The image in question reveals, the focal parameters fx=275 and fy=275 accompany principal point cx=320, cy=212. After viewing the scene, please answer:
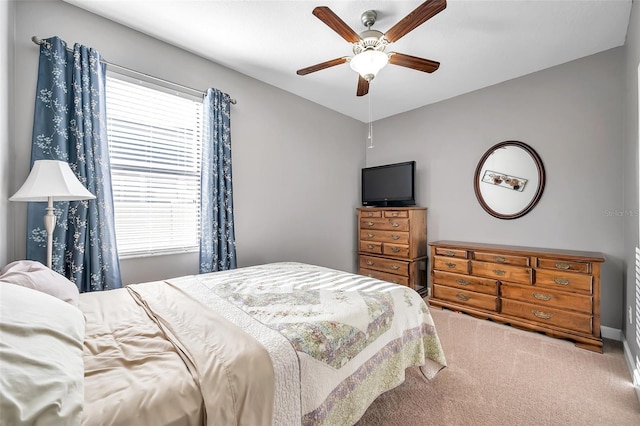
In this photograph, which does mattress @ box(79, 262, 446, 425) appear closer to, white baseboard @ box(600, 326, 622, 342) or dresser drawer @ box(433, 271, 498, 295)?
dresser drawer @ box(433, 271, 498, 295)

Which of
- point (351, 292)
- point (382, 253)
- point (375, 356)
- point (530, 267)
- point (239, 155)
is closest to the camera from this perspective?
point (375, 356)

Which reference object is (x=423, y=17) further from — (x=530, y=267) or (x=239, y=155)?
(x=530, y=267)

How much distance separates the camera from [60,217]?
1932 millimetres

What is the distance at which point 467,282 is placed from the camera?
10.1 ft

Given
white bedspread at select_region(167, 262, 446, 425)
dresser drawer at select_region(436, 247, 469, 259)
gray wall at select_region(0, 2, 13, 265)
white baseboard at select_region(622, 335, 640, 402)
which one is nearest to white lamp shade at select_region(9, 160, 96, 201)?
gray wall at select_region(0, 2, 13, 265)

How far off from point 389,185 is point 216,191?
2439 millimetres

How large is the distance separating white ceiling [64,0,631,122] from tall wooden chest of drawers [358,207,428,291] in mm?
1676

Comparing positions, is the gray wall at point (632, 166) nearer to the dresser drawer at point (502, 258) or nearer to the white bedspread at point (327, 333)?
the dresser drawer at point (502, 258)

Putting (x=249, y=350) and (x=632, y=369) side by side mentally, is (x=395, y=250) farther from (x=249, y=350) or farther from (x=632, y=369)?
(x=249, y=350)

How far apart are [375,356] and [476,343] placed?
1549 millimetres

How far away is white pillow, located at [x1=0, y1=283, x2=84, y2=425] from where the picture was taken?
0.58m

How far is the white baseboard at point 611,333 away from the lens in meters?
2.52

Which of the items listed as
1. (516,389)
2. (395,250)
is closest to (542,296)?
(516,389)

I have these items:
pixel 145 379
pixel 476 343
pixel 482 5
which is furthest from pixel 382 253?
pixel 145 379
